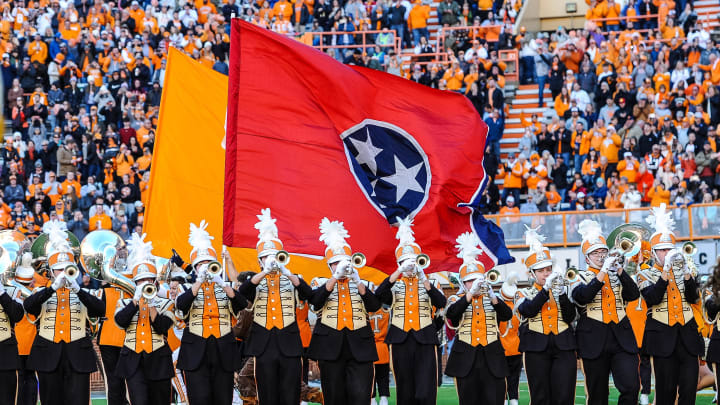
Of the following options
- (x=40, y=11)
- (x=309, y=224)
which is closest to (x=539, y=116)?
(x=40, y=11)

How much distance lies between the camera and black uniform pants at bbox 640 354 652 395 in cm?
1358

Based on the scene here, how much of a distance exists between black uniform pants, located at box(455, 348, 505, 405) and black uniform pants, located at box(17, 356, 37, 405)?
3.77 meters

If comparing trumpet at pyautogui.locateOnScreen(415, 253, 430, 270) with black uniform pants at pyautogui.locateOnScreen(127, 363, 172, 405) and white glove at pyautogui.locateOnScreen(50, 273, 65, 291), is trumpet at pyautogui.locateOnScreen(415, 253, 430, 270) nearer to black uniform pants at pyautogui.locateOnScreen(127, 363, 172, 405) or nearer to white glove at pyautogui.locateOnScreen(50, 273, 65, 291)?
black uniform pants at pyautogui.locateOnScreen(127, 363, 172, 405)

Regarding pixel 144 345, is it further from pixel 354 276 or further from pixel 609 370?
Answer: pixel 609 370

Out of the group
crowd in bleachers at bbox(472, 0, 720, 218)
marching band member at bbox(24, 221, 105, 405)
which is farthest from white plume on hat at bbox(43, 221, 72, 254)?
crowd in bleachers at bbox(472, 0, 720, 218)

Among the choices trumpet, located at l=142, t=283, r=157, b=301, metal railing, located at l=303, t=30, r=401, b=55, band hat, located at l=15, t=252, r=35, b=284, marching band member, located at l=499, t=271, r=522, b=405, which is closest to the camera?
trumpet, located at l=142, t=283, r=157, b=301

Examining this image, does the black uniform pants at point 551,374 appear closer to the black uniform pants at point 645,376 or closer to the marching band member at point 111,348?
the black uniform pants at point 645,376

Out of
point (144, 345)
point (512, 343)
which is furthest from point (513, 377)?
point (144, 345)

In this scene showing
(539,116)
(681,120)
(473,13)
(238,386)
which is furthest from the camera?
(473,13)

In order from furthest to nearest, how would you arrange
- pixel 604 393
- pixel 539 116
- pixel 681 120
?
pixel 539 116 < pixel 681 120 < pixel 604 393

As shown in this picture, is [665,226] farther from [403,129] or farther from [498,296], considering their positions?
[403,129]

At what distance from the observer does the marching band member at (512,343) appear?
44.3ft

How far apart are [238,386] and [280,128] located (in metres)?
2.43

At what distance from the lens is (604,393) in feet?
39.5
